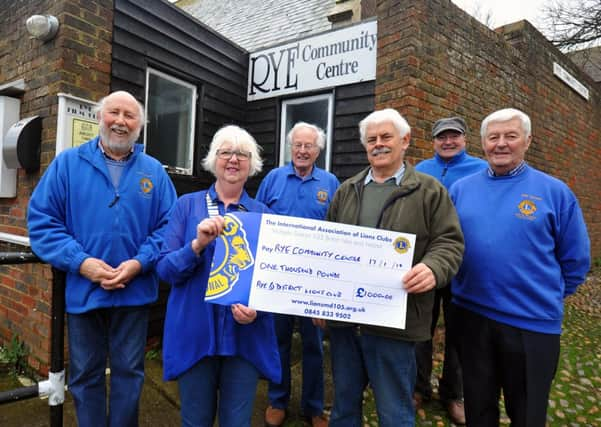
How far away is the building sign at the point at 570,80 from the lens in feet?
20.2

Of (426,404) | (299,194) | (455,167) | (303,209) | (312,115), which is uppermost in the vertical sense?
(312,115)

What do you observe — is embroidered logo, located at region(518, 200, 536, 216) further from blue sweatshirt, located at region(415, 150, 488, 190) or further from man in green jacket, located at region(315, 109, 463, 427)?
blue sweatshirt, located at region(415, 150, 488, 190)

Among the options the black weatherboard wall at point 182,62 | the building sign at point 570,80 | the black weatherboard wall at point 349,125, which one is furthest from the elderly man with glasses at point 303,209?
the building sign at point 570,80

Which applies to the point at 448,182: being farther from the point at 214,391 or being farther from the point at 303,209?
the point at 214,391

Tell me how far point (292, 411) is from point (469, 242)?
1781mm

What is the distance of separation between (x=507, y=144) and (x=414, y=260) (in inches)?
29.1

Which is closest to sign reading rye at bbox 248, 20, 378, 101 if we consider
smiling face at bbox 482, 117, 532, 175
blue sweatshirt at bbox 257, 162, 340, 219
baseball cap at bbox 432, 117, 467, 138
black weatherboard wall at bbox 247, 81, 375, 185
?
black weatherboard wall at bbox 247, 81, 375, 185

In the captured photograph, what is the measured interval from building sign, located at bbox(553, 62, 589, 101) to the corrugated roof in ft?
12.3

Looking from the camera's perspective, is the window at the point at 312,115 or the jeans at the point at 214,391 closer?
the jeans at the point at 214,391

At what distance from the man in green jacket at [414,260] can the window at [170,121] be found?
10.5ft

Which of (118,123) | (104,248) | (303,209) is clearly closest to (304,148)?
(303,209)

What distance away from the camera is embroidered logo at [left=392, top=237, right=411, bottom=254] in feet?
5.38

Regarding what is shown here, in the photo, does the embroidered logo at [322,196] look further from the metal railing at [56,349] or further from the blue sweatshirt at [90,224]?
the metal railing at [56,349]

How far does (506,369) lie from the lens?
183 cm
